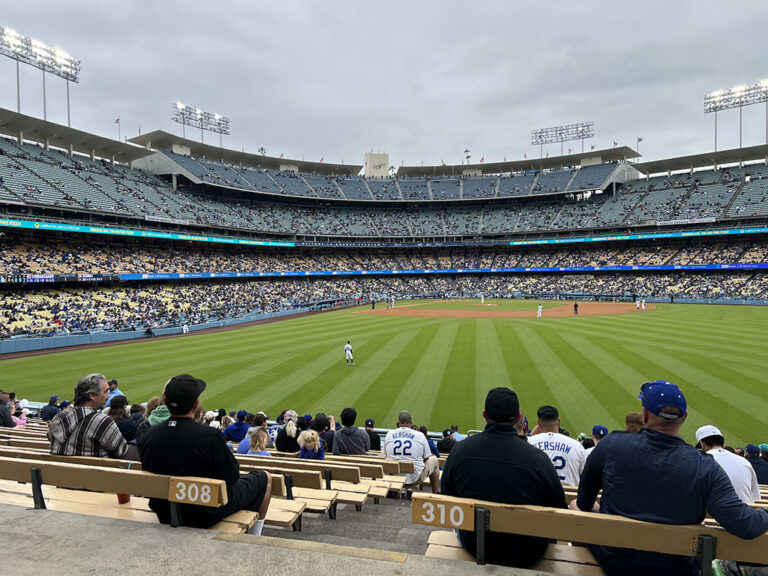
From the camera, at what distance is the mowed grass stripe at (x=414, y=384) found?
13.9m

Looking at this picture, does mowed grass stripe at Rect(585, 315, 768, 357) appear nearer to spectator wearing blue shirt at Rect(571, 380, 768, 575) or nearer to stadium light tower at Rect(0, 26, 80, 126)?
spectator wearing blue shirt at Rect(571, 380, 768, 575)

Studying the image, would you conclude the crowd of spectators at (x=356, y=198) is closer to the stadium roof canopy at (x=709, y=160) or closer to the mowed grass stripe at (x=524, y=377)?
the stadium roof canopy at (x=709, y=160)

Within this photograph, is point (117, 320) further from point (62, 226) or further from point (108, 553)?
point (108, 553)

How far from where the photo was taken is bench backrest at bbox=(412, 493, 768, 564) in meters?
2.60

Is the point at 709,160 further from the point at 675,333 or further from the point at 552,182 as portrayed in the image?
the point at 675,333

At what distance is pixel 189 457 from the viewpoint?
3.53 meters

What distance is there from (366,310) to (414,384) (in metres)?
33.2

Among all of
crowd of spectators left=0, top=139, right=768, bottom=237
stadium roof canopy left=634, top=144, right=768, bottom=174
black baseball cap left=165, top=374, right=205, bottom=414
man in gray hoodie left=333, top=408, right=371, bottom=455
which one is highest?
stadium roof canopy left=634, top=144, right=768, bottom=174

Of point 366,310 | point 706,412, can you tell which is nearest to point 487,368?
point 706,412

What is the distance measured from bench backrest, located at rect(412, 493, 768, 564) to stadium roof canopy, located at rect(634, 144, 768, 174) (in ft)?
295

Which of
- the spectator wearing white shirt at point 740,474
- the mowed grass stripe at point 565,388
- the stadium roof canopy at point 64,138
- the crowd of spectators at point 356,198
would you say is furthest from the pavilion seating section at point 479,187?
the spectator wearing white shirt at point 740,474

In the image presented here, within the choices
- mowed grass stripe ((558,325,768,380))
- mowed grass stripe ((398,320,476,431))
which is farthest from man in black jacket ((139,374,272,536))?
mowed grass stripe ((558,325,768,380))

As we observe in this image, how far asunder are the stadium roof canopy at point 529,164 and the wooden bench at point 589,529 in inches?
3572

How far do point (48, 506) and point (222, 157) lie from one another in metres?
84.5
